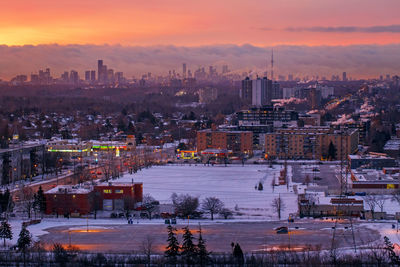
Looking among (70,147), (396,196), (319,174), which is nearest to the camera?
(396,196)

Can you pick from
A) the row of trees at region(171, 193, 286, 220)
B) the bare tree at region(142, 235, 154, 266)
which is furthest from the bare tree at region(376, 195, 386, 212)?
the bare tree at region(142, 235, 154, 266)

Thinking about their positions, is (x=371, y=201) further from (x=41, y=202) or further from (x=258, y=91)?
(x=258, y=91)

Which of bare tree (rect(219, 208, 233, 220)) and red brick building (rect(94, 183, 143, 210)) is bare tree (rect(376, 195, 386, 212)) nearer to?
bare tree (rect(219, 208, 233, 220))

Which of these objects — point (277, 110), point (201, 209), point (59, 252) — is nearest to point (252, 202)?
point (201, 209)

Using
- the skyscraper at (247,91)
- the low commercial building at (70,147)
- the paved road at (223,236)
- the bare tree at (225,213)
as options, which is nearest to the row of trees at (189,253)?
the paved road at (223,236)

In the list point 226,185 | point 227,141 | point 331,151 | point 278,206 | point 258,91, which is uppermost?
point 258,91

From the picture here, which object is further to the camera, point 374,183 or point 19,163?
point 19,163

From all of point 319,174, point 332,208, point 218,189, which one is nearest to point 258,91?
point 319,174

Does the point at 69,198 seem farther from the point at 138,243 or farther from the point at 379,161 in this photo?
the point at 379,161

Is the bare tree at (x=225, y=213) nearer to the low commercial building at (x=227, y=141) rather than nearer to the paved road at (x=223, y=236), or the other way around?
the paved road at (x=223, y=236)
